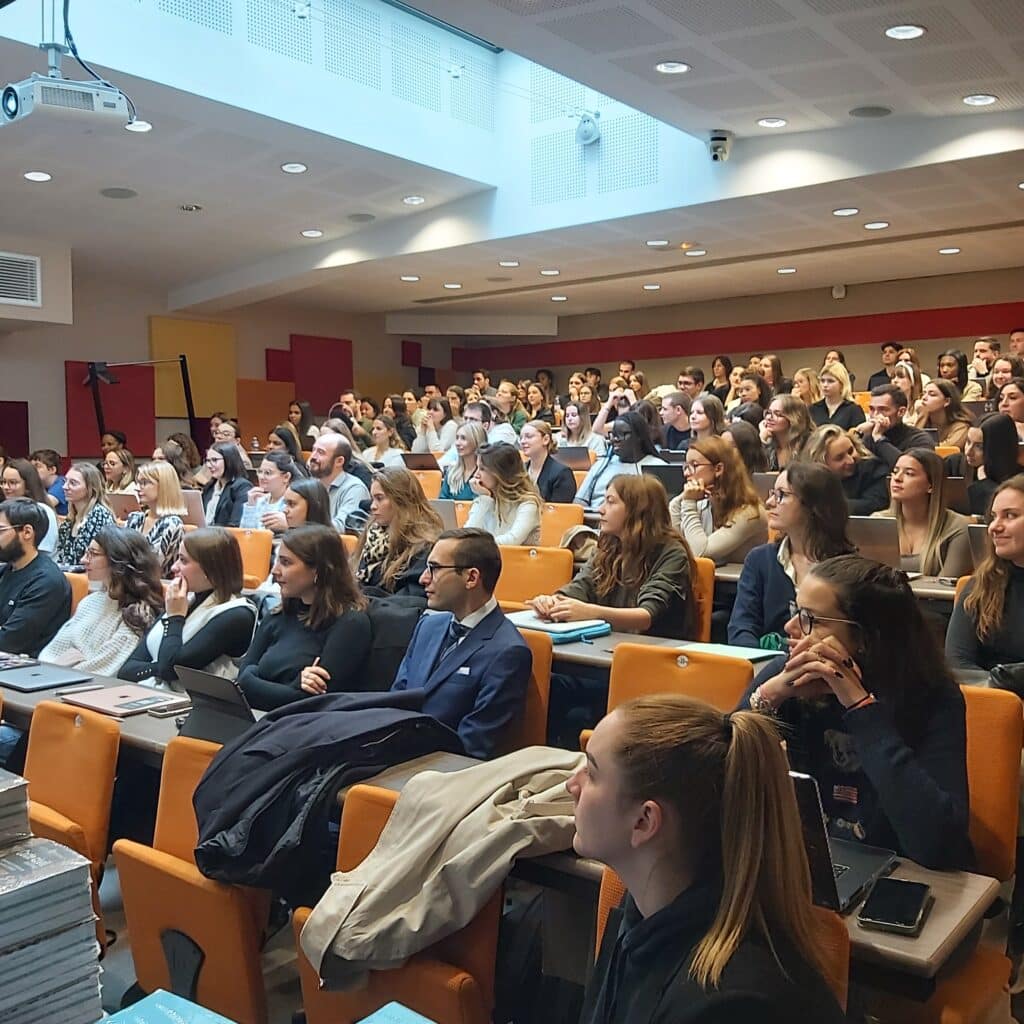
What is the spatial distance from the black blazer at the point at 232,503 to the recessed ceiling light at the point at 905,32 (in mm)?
4410

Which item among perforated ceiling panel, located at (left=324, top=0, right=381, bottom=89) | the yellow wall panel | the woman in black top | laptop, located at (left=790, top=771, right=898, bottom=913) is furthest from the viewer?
the yellow wall panel

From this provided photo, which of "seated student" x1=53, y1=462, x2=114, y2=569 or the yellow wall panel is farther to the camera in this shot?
the yellow wall panel

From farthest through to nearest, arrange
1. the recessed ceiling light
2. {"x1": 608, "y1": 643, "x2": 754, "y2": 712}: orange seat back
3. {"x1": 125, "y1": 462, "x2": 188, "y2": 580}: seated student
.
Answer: {"x1": 125, "y1": 462, "x2": 188, "y2": 580}: seated student < the recessed ceiling light < {"x1": 608, "y1": 643, "x2": 754, "y2": 712}: orange seat back

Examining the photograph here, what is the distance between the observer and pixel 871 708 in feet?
6.34

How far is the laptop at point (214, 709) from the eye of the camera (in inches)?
105

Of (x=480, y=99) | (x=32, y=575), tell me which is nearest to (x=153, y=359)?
(x=480, y=99)

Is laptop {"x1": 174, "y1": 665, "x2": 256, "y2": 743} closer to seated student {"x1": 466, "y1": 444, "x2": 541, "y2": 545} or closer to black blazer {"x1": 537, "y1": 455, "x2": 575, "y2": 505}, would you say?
seated student {"x1": 466, "y1": 444, "x2": 541, "y2": 545}

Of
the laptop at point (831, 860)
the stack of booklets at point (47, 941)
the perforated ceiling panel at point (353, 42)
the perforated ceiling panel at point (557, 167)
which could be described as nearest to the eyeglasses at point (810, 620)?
the laptop at point (831, 860)

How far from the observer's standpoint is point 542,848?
193 cm

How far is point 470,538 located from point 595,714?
2.89ft

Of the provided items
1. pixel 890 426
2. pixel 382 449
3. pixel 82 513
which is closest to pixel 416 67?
pixel 382 449

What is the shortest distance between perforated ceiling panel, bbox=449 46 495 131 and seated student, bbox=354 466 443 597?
477 centimetres

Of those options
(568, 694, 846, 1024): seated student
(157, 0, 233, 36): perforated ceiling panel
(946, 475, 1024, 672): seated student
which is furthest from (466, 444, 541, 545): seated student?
(568, 694, 846, 1024): seated student

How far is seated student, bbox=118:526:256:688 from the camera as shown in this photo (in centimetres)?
352
